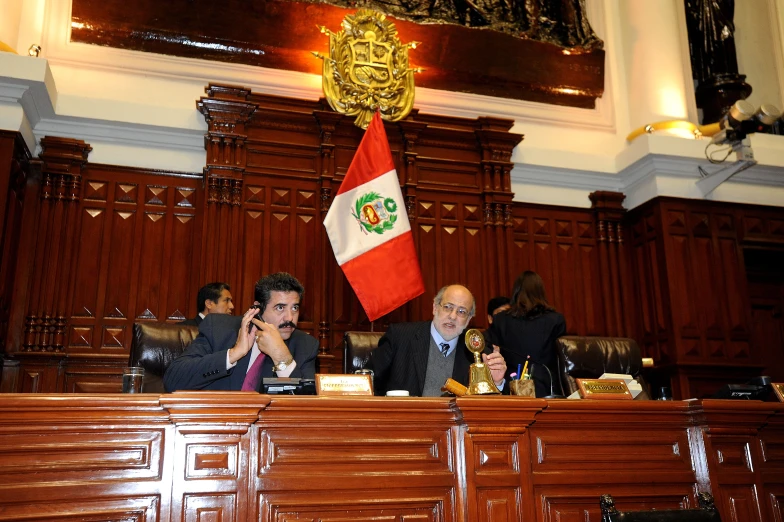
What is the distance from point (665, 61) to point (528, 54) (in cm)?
119

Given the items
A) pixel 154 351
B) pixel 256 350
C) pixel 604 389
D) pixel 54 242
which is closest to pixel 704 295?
pixel 604 389

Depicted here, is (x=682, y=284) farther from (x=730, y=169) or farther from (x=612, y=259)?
(x=730, y=169)

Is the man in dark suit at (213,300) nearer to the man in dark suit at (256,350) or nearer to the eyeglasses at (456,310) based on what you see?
the man in dark suit at (256,350)

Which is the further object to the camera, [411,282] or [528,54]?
[528,54]

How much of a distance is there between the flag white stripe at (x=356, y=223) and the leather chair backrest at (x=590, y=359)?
173cm

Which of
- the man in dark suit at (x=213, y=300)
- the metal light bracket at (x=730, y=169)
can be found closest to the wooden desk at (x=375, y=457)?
the man in dark suit at (x=213, y=300)

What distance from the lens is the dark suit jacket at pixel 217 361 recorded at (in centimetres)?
287

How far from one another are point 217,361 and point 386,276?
7.61 ft

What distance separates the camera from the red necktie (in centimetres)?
309

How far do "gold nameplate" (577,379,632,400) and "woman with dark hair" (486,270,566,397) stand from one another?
0.95 m

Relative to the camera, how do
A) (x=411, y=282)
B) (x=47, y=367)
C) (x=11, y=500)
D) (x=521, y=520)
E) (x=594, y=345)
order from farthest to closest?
(x=411, y=282) < (x=47, y=367) < (x=594, y=345) < (x=521, y=520) < (x=11, y=500)

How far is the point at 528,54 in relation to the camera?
6.32m

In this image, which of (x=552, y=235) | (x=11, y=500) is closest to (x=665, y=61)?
(x=552, y=235)

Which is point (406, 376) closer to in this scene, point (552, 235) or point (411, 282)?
point (411, 282)
